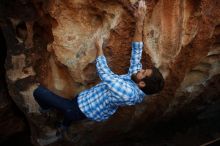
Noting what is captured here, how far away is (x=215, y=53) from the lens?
3.17 meters

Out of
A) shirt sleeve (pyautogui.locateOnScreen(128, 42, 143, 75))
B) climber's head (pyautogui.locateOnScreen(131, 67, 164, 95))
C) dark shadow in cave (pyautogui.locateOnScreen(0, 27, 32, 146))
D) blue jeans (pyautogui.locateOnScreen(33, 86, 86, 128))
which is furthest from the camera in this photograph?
dark shadow in cave (pyautogui.locateOnScreen(0, 27, 32, 146))

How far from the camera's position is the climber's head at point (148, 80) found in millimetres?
2350

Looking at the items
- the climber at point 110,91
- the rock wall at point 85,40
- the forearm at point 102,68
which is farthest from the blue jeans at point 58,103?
the forearm at point 102,68

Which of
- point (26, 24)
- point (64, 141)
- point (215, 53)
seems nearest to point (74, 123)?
point (64, 141)

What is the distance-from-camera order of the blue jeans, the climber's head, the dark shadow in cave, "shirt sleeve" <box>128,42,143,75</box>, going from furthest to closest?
the dark shadow in cave → the blue jeans → "shirt sleeve" <box>128,42,143,75</box> → the climber's head

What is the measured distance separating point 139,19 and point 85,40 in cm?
43

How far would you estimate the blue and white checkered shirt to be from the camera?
236 centimetres

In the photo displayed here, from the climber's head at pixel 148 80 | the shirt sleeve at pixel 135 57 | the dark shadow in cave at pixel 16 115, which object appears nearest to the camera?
the climber's head at pixel 148 80

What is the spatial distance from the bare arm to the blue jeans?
0.63 meters

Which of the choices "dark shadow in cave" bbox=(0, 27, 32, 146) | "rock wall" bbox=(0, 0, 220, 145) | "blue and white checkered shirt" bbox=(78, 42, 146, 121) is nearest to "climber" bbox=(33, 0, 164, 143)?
"blue and white checkered shirt" bbox=(78, 42, 146, 121)

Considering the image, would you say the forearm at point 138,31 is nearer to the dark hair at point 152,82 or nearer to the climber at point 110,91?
the climber at point 110,91

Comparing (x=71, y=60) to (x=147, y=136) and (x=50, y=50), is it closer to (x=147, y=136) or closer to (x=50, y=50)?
(x=50, y=50)

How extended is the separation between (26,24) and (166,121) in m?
1.87

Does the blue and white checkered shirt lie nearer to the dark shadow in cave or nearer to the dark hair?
the dark hair
